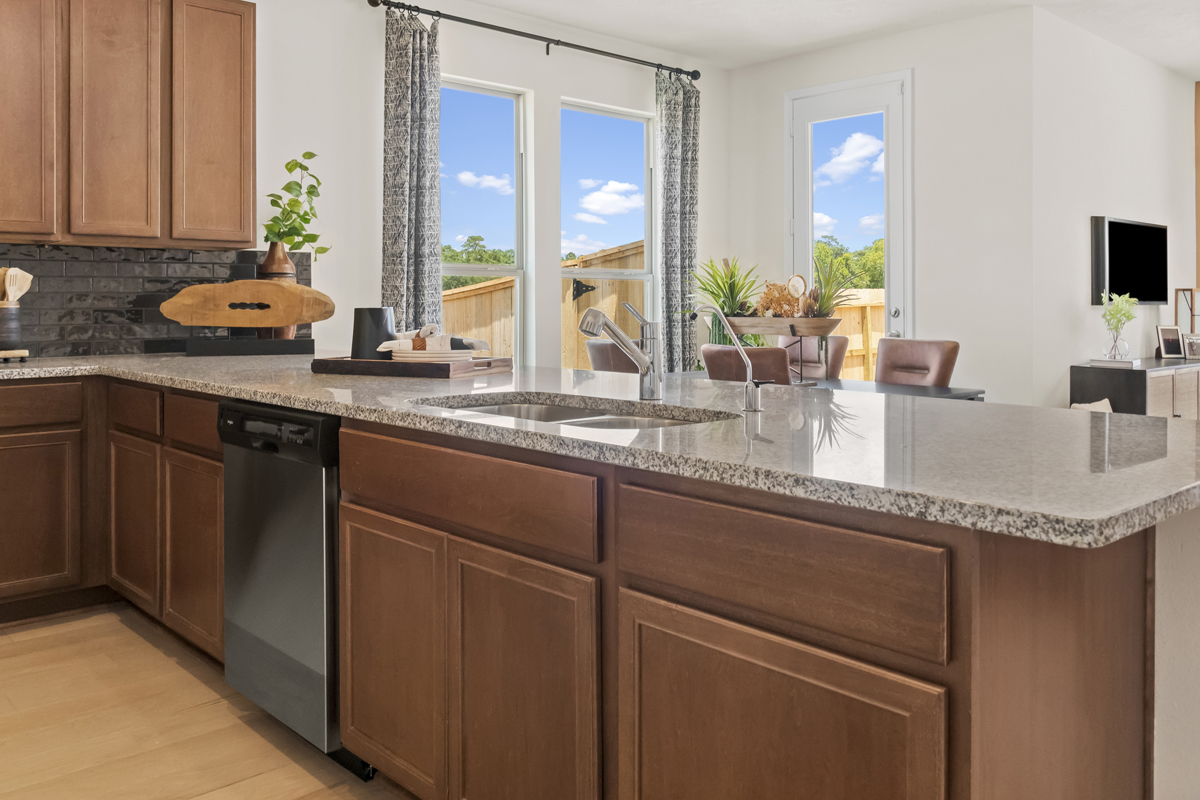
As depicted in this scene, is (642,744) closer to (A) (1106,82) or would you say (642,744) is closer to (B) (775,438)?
(B) (775,438)

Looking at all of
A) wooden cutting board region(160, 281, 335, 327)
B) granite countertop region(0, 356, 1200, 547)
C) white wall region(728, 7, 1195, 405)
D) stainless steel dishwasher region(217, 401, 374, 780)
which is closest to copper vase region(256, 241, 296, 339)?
wooden cutting board region(160, 281, 335, 327)

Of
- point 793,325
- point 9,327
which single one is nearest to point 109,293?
point 9,327

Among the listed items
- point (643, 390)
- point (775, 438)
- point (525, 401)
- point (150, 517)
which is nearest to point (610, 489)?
point (775, 438)

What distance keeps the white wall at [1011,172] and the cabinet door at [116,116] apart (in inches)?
159

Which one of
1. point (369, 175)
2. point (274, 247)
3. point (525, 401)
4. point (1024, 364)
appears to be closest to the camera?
point (525, 401)

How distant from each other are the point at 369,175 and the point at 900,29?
10.8 feet

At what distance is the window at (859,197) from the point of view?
5.62m

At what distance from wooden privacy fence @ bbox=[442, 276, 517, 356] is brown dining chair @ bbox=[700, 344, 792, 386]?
66.9 inches

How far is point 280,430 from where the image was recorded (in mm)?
2072

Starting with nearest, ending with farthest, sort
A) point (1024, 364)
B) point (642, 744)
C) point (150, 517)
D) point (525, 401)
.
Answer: point (642, 744) → point (525, 401) → point (150, 517) → point (1024, 364)

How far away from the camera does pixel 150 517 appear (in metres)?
2.88

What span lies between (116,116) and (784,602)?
11.0 feet

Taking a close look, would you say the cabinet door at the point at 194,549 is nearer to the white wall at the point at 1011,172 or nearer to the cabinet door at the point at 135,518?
the cabinet door at the point at 135,518

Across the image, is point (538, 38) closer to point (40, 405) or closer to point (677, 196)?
point (677, 196)
